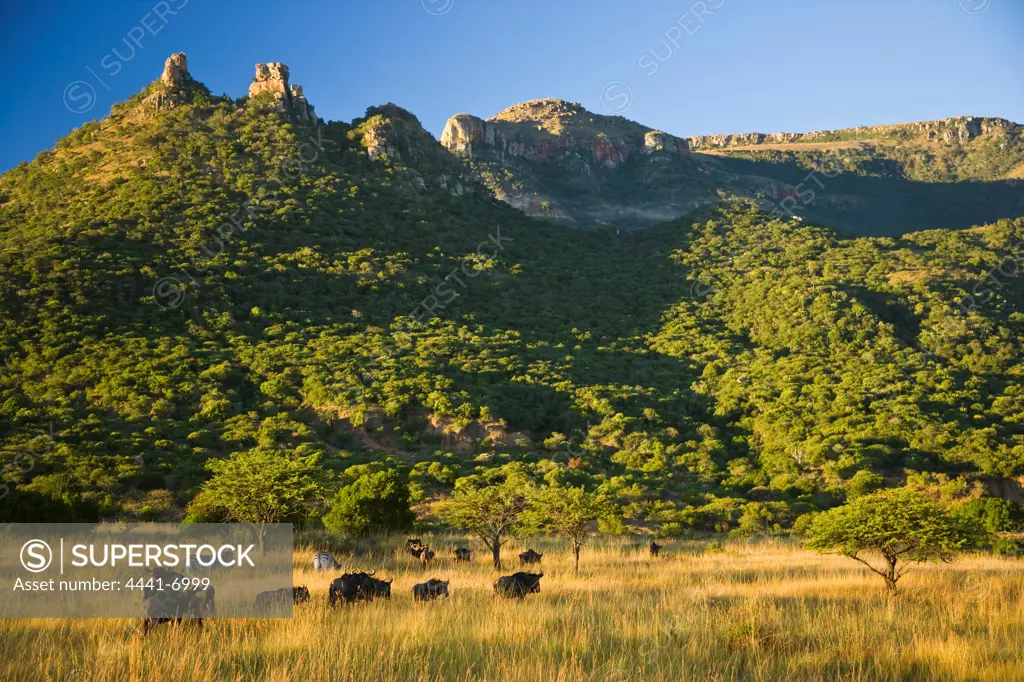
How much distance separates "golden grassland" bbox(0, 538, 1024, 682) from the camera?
5.99 m

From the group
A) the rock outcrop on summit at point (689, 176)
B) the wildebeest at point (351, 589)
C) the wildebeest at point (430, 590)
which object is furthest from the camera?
the rock outcrop on summit at point (689, 176)

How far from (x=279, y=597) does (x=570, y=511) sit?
1193 centimetres

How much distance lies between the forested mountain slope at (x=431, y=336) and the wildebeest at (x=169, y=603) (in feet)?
77.4

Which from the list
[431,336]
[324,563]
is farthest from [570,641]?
[431,336]

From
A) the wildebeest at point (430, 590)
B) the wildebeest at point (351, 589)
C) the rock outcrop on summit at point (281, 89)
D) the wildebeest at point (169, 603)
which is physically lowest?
the wildebeest at point (430, 590)

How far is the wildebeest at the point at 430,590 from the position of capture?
10905mm

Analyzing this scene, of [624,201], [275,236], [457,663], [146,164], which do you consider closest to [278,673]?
[457,663]

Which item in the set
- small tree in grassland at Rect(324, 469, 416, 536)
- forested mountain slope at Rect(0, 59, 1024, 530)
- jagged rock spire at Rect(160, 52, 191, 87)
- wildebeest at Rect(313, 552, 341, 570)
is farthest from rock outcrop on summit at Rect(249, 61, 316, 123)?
wildebeest at Rect(313, 552, 341, 570)

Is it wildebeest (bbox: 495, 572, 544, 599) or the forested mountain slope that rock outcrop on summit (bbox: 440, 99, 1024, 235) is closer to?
the forested mountain slope

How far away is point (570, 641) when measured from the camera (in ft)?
24.8

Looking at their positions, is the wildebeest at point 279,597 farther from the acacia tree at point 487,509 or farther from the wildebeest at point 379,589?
the acacia tree at point 487,509

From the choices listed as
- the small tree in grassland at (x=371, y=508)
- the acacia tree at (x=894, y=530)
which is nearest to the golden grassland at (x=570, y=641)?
the acacia tree at (x=894, y=530)

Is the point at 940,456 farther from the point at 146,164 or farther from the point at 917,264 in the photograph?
the point at 146,164

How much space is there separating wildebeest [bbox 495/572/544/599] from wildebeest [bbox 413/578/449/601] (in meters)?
1.05
